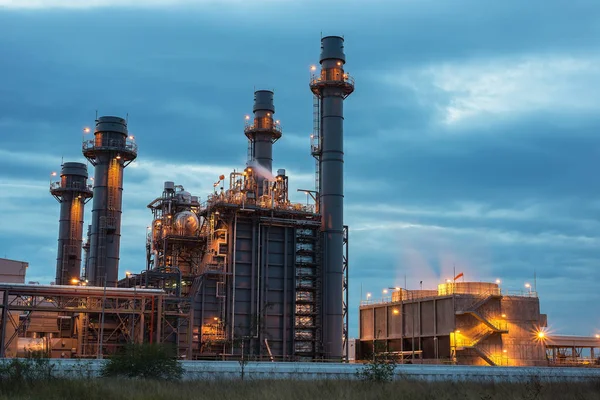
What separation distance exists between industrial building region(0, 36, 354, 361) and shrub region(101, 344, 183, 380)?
2695cm

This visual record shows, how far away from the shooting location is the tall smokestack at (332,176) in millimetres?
74938

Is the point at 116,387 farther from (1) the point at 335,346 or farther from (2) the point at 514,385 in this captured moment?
(1) the point at 335,346

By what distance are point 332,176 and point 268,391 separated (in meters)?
48.8

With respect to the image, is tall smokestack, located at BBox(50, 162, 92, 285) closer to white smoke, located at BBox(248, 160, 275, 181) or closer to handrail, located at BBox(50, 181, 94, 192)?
handrail, located at BBox(50, 181, 94, 192)

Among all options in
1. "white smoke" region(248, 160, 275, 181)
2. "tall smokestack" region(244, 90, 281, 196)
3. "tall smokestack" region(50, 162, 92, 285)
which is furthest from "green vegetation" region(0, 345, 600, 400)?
"tall smokestack" region(50, 162, 92, 285)

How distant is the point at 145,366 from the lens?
123 feet

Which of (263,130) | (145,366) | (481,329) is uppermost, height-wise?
(263,130)

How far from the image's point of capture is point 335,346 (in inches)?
2928

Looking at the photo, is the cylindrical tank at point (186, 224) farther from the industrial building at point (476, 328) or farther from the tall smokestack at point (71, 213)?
the tall smokestack at point (71, 213)

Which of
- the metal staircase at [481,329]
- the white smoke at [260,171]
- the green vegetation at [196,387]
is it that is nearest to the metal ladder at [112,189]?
the white smoke at [260,171]

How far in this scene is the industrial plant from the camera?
2837 inches

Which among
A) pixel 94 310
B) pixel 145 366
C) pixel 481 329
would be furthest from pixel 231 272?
pixel 145 366

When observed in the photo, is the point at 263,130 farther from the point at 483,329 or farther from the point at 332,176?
the point at 483,329

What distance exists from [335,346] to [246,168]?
19.7 m
